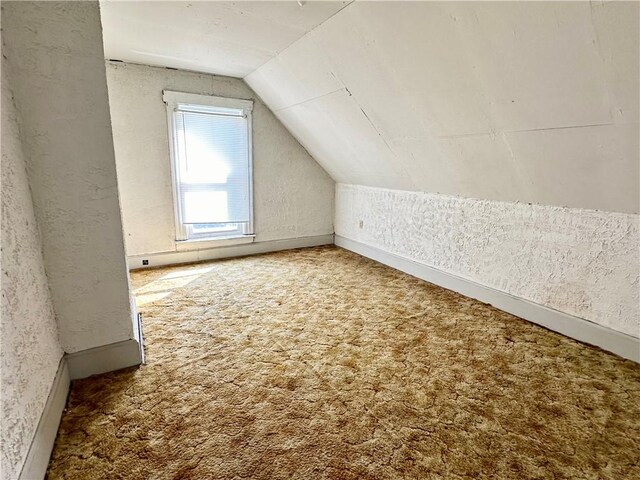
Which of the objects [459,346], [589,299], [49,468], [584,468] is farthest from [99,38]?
[589,299]

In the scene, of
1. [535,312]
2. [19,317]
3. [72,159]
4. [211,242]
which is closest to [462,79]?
[535,312]

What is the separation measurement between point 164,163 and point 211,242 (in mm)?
1039

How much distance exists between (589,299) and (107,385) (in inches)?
117

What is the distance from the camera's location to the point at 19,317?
1266 millimetres

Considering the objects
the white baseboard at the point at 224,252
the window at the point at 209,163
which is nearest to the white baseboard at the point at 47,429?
the white baseboard at the point at 224,252

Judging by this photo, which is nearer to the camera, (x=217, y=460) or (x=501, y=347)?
(x=217, y=460)

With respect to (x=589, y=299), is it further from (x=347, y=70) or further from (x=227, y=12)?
(x=227, y=12)

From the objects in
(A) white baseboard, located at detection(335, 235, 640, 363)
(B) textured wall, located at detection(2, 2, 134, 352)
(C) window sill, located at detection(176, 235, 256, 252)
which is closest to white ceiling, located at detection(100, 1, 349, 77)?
(B) textured wall, located at detection(2, 2, 134, 352)

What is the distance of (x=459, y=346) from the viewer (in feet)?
7.20

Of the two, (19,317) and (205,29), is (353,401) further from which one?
(205,29)

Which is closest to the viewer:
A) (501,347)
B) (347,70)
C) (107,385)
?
(107,385)

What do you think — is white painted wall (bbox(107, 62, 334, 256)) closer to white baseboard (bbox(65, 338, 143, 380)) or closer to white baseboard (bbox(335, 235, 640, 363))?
white baseboard (bbox(335, 235, 640, 363))

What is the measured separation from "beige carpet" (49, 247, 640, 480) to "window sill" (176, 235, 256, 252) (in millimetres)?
1258

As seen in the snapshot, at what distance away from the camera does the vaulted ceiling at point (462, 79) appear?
4.85 ft
